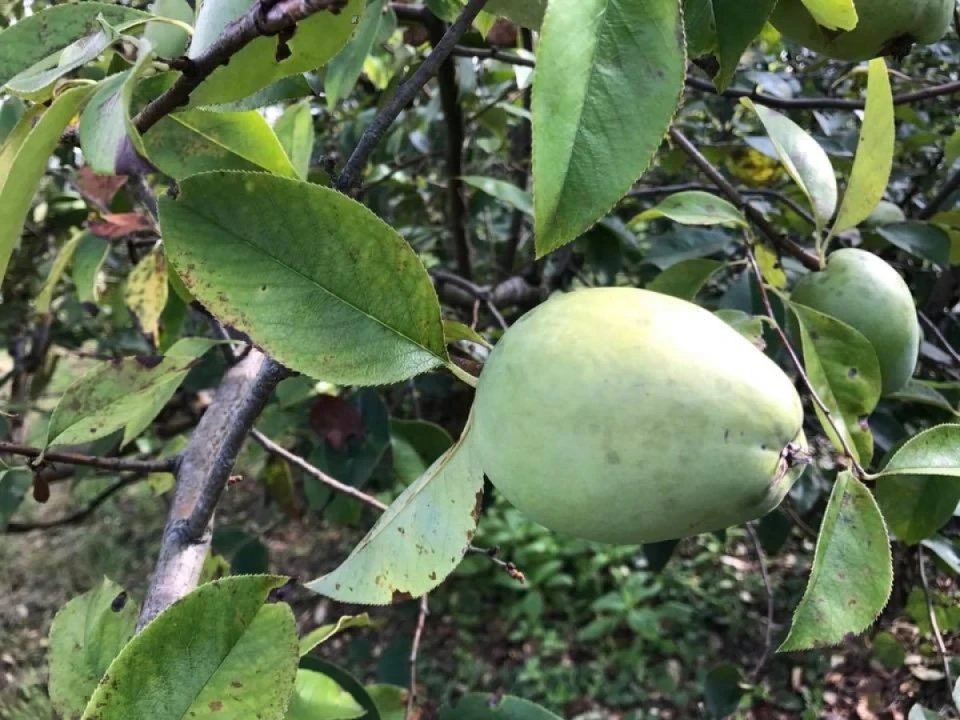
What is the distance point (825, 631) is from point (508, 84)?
1.45m

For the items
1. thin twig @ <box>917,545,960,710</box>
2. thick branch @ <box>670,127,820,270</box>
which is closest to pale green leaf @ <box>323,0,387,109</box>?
thick branch @ <box>670,127,820,270</box>

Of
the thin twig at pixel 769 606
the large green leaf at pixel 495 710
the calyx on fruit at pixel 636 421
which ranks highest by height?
the calyx on fruit at pixel 636 421

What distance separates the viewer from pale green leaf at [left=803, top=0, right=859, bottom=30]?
0.46m

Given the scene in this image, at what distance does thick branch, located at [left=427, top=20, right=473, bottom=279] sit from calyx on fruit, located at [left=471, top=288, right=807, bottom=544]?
23.5 inches

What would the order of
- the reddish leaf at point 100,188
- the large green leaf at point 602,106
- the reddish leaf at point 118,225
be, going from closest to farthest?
1. the large green leaf at point 602,106
2. the reddish leaf at point 118,225
3. the reddish leaf at point 100,188

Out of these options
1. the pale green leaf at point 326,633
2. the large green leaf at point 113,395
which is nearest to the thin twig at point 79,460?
the large green leaf at point 113,395

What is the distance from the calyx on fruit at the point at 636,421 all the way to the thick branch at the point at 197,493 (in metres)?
0.22

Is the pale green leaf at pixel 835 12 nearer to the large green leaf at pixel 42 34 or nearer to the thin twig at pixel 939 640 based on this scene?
the large green leaf at pixel 42 34

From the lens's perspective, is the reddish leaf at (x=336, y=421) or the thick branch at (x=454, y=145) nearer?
the thick branch at (x=454, y=145)

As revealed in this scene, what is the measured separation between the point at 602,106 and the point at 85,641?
686mm

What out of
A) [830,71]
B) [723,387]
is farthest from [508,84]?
[723,387]

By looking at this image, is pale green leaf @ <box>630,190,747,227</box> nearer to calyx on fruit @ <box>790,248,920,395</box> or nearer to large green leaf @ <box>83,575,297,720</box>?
calyx on fruit @ <box>790,248,920,395</box>

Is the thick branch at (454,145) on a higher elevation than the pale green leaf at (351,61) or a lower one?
lower

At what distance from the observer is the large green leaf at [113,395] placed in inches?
28.7
